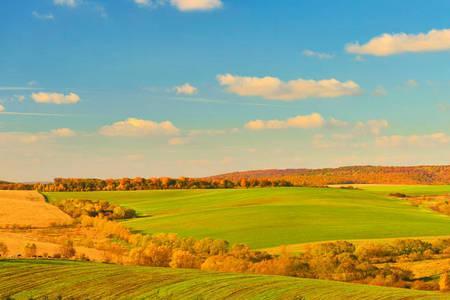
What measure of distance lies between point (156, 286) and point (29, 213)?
80.5m

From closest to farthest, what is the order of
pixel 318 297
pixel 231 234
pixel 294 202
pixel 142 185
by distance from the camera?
pixel 318 297
pixel 231 234
pixel 294 202
pixel 142 185

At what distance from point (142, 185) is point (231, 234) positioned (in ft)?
391

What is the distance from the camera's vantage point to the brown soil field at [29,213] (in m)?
86.7

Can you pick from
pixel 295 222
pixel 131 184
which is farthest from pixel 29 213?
pixel 131 184

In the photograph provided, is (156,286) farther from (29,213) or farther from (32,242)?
(29,213)

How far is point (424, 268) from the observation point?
3775 cm

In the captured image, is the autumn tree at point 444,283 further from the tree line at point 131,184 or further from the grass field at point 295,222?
the tree line at point 131,184

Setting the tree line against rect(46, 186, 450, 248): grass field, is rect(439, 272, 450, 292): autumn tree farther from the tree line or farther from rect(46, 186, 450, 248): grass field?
the tree line

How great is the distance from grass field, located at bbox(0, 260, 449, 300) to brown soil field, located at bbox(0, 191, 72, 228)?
59.3 meters

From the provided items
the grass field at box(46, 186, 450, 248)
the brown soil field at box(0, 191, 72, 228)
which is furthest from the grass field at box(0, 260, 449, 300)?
the brown soil field at box(0, 191, 72, 228)

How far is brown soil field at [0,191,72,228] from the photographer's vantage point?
86662 millimetres

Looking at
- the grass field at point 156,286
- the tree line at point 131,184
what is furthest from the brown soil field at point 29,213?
the grass field at point 156,286

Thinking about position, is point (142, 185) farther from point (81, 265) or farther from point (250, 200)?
point (81, 265)

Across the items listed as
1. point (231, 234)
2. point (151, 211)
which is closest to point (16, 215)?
point (151, 211)
